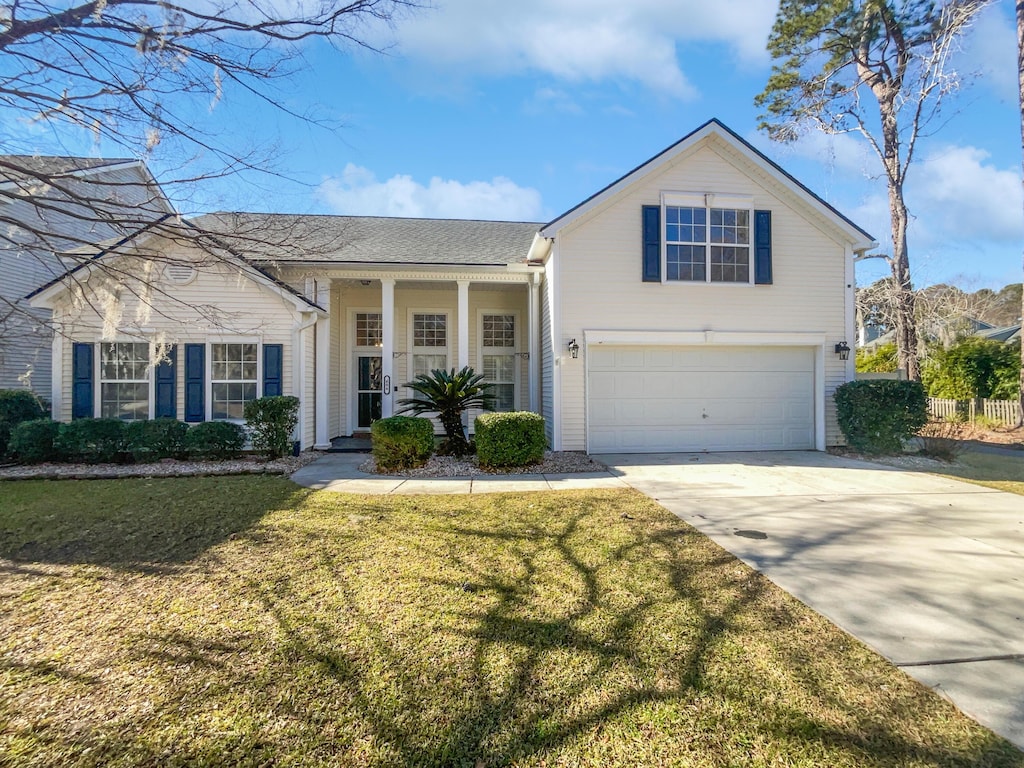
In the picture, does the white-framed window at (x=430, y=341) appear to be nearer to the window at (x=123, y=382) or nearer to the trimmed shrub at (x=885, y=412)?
Answer: the window at (x=123, y=382)

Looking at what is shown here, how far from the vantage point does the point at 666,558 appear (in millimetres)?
3908

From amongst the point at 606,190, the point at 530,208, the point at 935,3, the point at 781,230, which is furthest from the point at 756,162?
the point at 935,3

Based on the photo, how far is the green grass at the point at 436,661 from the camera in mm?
1919

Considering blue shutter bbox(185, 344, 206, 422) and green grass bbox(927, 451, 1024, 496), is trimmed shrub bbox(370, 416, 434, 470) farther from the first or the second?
green grass bbox(927, 451, 1024, 496)

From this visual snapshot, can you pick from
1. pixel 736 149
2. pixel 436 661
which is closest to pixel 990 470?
pixel 736 149

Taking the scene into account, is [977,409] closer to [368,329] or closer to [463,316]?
[463,316]

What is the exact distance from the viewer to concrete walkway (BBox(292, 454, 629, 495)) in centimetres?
654

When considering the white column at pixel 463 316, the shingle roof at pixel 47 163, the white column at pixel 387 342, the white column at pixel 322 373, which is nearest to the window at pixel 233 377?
the white column at pixel 322 373

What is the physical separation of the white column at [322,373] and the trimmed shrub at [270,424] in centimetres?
129

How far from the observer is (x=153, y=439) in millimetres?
8438

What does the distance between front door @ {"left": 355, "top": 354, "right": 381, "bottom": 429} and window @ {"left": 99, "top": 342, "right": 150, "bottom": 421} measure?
14.6 feet

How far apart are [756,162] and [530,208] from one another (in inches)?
339

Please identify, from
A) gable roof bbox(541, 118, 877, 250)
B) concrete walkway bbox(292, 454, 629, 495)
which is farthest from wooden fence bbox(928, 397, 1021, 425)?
concrete walkway bbox(292, 454, 629, 495)

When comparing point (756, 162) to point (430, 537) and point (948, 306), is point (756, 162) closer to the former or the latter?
point (430, 537)
